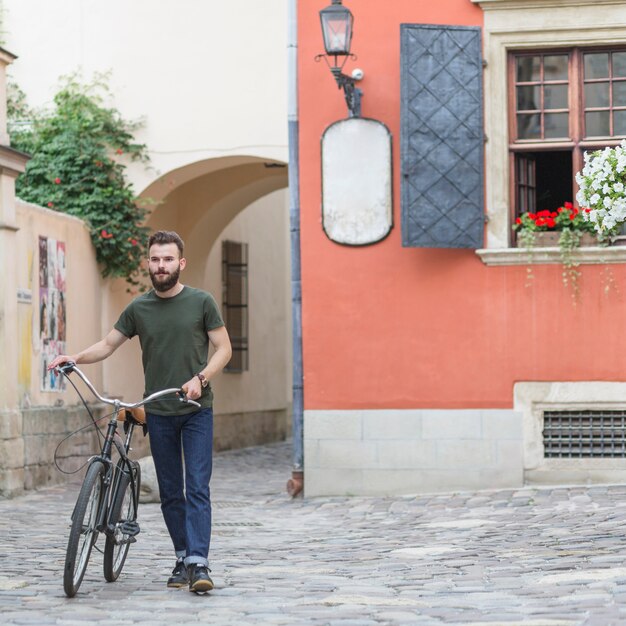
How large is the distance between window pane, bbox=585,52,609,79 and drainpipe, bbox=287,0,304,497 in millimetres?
2527

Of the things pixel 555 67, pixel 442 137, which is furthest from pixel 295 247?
pixel 555 67

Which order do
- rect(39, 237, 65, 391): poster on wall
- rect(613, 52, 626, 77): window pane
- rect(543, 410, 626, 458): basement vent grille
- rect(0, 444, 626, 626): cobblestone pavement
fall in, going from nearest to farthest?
1. rect(0, 444, 626, 626): cobblestone pavement
2. rect(543, 410, 626, 458): basement vent grille
3. rect(613, 52, 626, 77): window pane
4. rect(39, 237, 65, 391): poster on wall

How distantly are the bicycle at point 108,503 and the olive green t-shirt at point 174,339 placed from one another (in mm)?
127

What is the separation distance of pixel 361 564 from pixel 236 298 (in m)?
12.4

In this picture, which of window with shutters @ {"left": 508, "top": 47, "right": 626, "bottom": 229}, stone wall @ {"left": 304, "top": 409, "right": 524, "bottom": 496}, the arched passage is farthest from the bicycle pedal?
the arched passage

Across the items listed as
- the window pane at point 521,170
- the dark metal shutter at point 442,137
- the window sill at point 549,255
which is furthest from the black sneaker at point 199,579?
the window pane at point 521,170

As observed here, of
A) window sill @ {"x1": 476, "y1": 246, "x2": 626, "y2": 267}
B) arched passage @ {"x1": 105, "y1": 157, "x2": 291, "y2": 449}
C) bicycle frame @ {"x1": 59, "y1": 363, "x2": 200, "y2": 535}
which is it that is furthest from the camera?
arched passage @ {"x1": 105, "y1": 157, "x2": 291, "y2": 449}

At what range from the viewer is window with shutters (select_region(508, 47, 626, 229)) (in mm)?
11891

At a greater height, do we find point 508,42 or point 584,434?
point 508,42

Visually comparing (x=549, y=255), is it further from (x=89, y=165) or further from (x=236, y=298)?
(x=236, y=298)

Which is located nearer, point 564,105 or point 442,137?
point 442,137

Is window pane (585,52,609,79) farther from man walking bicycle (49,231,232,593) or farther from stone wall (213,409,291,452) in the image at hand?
stone wall (213,409,291,452)

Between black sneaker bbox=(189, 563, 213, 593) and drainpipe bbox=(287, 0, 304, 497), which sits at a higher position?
drainpipe bbox=(287, 0, 304, 497)

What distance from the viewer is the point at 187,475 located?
6.82 m
